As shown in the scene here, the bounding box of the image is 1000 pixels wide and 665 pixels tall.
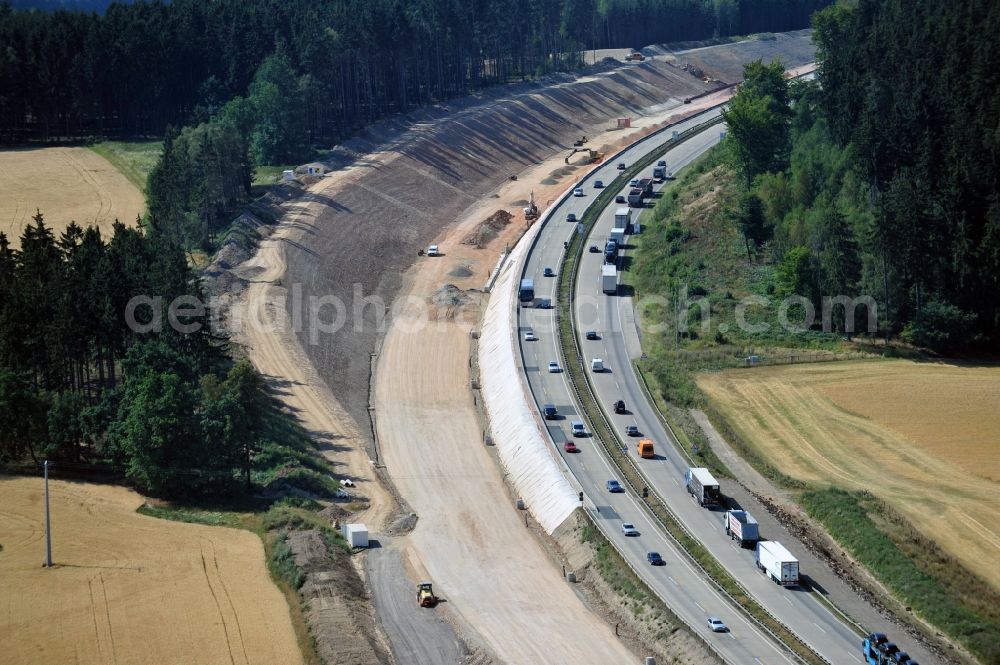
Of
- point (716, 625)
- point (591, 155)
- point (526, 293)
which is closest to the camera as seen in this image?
point (716, 625)

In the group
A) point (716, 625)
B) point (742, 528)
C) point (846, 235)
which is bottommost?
point (716, 625)

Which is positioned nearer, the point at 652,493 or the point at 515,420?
the point at 652,493

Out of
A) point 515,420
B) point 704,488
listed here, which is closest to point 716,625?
point 704,488

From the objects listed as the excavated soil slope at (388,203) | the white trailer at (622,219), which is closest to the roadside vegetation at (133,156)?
the excavated soil slope at (388,203)

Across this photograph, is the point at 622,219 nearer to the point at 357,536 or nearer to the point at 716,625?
the point at 357,536

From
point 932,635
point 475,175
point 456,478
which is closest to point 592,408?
point 456,478

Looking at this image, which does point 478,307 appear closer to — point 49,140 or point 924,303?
point 924,303

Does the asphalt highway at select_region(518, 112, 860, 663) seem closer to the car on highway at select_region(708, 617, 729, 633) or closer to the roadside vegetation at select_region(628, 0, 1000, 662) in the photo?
the car on highway at select_region(708, 617, 729, 633)
